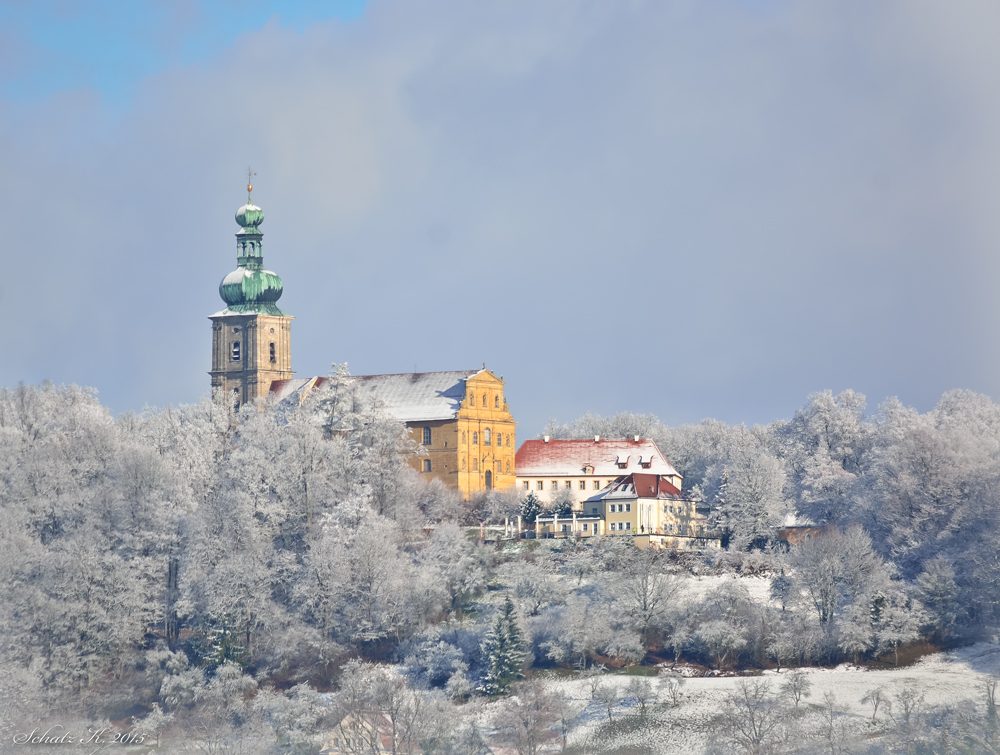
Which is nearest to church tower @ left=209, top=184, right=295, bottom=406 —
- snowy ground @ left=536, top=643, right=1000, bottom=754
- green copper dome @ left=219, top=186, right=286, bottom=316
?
green copper dome @ left=219, top=186, right=286, bottom=316

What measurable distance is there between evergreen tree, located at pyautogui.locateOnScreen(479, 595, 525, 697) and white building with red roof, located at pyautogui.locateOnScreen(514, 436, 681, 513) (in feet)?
82.9

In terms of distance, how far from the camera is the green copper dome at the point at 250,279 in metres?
114

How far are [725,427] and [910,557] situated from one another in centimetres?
5330

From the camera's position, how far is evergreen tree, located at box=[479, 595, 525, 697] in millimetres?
77312

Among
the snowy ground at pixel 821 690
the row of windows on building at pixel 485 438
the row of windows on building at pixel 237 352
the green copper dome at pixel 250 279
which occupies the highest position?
the green copper dome at pixel 250 279

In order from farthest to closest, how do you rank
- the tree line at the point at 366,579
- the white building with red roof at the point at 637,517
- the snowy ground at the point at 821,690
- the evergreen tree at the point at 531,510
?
the evergreen tree at the point at 531,510 → the white building with red roof at the point at 637,517 → the tree line at the point at 366,579 → the snowy ground at the point at 821,690

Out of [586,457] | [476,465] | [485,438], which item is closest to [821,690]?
[476,465]

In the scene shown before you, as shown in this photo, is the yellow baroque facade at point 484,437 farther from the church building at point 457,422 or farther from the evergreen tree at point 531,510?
the evergreen tree at point 531,510

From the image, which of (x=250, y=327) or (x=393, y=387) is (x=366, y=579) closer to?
(x=393, y=387)

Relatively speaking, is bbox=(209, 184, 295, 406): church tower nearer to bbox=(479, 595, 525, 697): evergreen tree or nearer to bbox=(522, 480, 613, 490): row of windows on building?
bbox=(522, 480, 613, 490): row of windows on building

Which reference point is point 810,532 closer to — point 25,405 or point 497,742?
point 497,742

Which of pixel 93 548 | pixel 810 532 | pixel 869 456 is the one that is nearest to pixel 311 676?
pixel 93 548

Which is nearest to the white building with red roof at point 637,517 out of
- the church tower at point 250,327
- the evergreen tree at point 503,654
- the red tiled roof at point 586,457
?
the red tiled roof at point 586,457

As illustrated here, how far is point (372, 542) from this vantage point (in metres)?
86.4
